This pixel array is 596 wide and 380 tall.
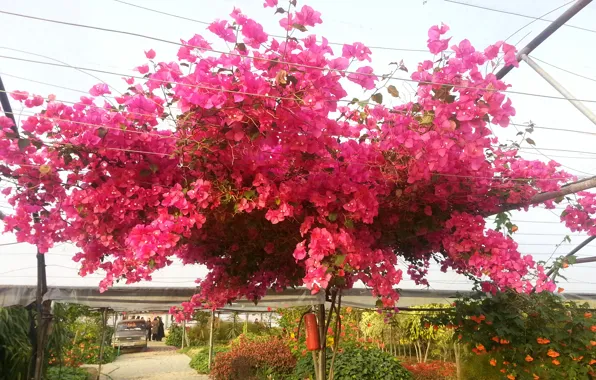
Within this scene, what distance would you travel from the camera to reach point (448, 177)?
233cm

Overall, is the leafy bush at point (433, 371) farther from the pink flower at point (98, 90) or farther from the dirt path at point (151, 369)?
the pink flower at point (98, 90)

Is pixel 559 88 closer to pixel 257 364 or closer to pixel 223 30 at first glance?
pixel 223 30

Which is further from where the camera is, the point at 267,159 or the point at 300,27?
the point at 267,159

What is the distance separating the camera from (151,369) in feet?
36.1

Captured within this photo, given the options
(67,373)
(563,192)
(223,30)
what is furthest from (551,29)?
(67,373)

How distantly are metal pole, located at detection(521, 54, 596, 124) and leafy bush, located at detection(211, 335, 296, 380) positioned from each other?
284 inches

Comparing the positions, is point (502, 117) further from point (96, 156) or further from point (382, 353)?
point (382, 353)

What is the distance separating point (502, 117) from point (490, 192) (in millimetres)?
1044

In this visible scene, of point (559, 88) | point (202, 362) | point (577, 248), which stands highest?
point (559, 88)

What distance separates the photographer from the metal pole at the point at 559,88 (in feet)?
6.86

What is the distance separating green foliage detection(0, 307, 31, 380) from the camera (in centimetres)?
532

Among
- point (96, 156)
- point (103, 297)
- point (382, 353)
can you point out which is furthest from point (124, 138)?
point (382, 353)

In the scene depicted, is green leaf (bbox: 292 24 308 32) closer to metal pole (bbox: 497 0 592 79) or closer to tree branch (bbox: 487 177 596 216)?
tree branch (bbox: 487 177 596 216)

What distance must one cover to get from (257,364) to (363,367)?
2.83m
